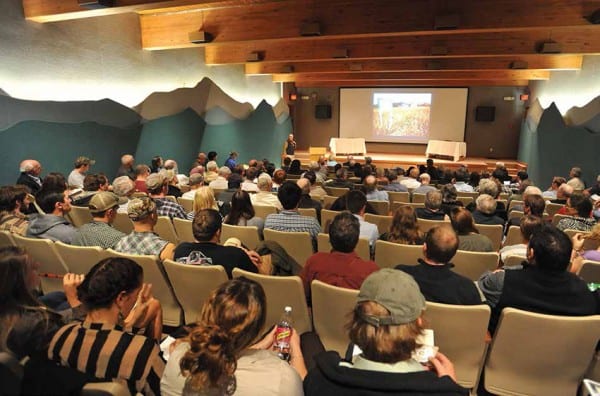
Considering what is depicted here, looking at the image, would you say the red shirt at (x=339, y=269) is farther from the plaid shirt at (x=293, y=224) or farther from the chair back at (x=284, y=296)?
the plaid shirt at (x=293, y=224)

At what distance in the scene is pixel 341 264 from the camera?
2.61 m

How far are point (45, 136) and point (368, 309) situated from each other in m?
6.64

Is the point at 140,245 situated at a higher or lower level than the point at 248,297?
lower

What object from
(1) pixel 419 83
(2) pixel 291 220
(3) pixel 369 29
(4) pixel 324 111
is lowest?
(2) pixel 291 220

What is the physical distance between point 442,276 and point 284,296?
0.92 metres

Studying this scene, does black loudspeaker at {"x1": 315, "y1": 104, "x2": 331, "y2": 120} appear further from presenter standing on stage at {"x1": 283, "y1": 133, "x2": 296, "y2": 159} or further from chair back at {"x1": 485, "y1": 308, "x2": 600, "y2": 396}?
chair back at {"x1": 485, "y1": 308, "x2": 600, "y2": 396}

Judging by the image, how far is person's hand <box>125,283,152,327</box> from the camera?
6.76 feet

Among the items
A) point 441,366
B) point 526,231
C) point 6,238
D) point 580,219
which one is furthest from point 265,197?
point 441,366

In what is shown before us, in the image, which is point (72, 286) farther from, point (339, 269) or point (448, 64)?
point (448, 64)

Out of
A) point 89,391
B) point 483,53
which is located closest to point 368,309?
point 89,391

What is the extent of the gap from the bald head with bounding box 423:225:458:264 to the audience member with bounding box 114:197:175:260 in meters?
1.73

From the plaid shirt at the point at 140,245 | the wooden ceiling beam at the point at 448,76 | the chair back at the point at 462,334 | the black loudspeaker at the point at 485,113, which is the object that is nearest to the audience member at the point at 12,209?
the plaid shirt at the point at 140,245

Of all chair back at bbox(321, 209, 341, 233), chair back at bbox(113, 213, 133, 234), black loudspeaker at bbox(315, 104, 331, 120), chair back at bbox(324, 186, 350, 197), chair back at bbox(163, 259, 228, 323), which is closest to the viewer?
chair back at bbox(163, 259, 228, 323)

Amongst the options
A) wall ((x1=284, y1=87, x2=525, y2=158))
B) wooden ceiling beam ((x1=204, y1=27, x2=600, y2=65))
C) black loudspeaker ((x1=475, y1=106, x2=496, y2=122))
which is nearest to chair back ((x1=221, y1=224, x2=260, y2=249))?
wooden ceiling beam ((x1=204, y1=27, x2=600, y2=65))
